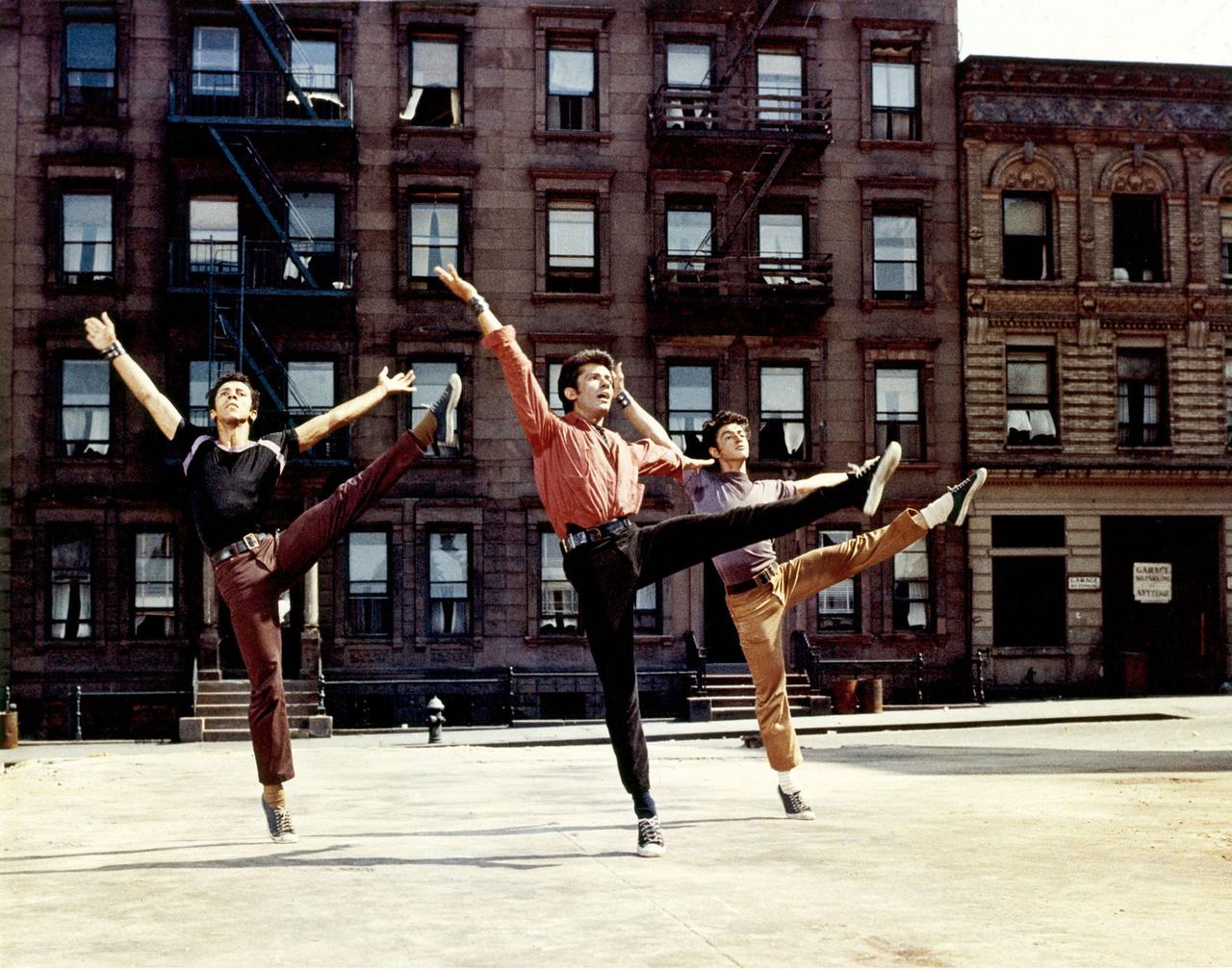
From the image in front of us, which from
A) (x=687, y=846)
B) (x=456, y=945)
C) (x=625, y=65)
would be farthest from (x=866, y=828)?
(x=625, y=65)

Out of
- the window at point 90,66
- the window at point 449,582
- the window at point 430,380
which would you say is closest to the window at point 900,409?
the window at point 430,380

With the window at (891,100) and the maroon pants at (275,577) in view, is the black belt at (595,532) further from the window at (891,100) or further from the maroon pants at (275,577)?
the window at (891,100)

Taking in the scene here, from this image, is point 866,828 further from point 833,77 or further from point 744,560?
point 833,77

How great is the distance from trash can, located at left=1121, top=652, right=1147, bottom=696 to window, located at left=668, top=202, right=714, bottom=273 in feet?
39.0

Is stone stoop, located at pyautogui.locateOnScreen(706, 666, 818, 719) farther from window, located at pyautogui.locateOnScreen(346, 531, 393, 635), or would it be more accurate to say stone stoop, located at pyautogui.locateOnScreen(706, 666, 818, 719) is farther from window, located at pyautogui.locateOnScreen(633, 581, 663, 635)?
window, located at pyautogui.locateOnScreen(346, 531, 393, 635)

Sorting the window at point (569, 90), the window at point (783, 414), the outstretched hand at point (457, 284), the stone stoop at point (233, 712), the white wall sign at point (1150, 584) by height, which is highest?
the window at point (569, 90)

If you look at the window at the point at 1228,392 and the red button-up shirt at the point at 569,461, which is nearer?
the red button-up shirt at the point at 569,461

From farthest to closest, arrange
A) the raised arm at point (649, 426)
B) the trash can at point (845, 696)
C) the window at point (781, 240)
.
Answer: the window at point (781, 240) < the trash can at point (845, 696) < the raised arm at point (649, 426)

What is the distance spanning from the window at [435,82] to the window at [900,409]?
33.8 feet

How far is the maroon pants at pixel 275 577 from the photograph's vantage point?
839 centimetres

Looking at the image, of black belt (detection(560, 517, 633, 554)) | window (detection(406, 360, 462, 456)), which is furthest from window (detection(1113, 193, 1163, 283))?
black belt (detection(560, 517, 633, 554))

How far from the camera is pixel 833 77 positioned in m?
33.1

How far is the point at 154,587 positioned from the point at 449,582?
570cm

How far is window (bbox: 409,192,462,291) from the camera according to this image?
104 feet
